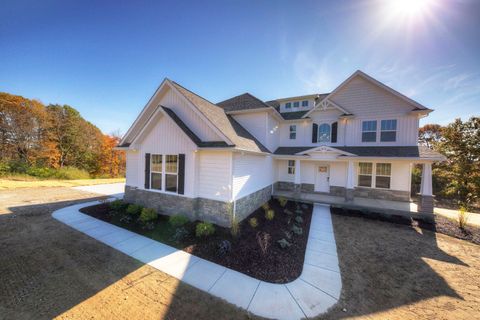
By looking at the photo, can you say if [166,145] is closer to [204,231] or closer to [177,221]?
[177,221]

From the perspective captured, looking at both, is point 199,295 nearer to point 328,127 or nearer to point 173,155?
point 173,155

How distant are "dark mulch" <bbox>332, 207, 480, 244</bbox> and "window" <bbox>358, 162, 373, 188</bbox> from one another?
10.1ft

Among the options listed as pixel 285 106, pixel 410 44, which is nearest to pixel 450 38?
pixel 410 44

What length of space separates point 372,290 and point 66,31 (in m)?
17.9

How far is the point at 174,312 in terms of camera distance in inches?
137

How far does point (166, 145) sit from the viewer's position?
844 cm

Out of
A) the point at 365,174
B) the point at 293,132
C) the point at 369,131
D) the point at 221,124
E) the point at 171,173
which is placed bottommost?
the point at 365,174

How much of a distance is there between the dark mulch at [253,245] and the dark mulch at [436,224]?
322 cm

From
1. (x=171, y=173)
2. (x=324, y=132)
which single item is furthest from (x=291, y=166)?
(x=171, y=173)

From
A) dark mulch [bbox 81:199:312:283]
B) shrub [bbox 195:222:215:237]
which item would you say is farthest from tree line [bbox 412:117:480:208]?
shrub [bbox 195:222:215:237]

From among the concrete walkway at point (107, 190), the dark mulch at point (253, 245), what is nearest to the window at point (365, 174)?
the dark mulch at point (253, 245)

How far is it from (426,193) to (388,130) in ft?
14.4

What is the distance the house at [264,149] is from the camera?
788 cm

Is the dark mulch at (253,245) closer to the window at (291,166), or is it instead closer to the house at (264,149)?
the house at (264,149)
